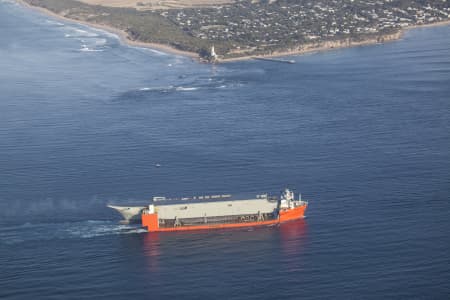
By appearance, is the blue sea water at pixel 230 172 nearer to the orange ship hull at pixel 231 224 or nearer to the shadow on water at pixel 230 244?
the shadow on water at pixel 230 244

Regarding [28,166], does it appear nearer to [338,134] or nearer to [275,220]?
[275,220]

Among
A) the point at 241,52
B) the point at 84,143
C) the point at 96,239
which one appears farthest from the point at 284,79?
the point at 96,239

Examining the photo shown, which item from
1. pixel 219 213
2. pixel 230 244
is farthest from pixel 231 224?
pixel 230 244

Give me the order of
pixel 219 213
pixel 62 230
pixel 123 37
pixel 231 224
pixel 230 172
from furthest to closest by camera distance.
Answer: pixel 123 37 → pixel 230 172 → pixel 219 213 → pixel 231 224 → pixel 62 230

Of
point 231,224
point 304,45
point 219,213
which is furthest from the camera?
point 304,45

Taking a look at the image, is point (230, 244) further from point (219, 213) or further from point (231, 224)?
point (219, 213)

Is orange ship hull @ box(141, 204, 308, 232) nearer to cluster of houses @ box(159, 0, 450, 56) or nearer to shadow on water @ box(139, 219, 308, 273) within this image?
shadow on water @ box(139, 219, 308, 273)

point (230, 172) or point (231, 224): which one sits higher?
point (230, 172)
